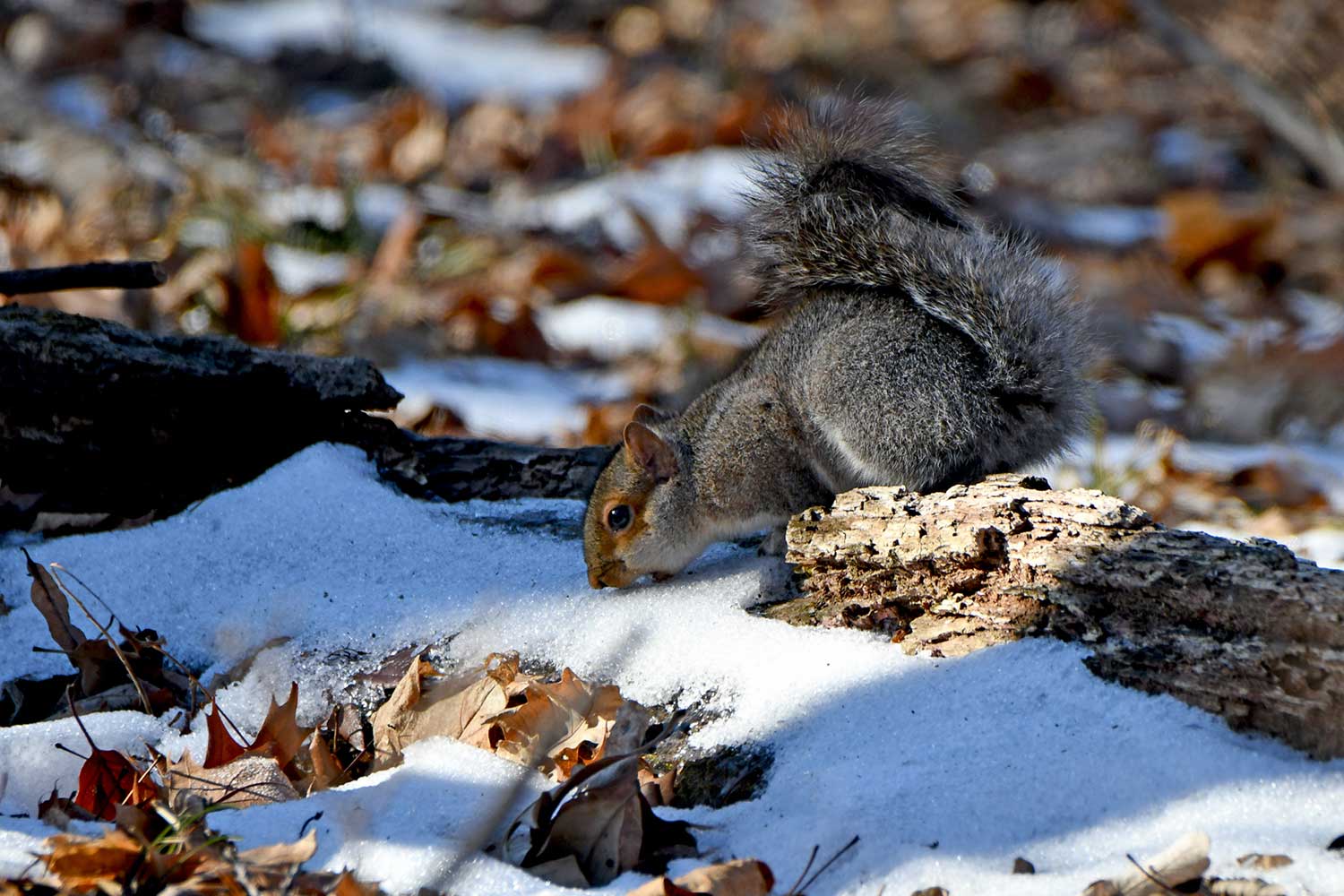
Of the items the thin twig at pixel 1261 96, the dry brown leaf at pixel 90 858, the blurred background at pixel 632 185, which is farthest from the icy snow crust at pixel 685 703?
the thin twig at pixel 1261 96

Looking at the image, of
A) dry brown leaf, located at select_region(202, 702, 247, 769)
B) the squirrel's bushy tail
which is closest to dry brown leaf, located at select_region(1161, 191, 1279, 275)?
the squirrel's bushy tail

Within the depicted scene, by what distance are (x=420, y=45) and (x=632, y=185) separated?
2.71 metres

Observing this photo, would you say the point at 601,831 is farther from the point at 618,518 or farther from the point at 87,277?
the point at 87,277

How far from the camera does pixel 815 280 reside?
10.4ft

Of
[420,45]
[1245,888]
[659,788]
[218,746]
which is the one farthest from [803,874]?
[420,45]

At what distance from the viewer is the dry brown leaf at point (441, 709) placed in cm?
250

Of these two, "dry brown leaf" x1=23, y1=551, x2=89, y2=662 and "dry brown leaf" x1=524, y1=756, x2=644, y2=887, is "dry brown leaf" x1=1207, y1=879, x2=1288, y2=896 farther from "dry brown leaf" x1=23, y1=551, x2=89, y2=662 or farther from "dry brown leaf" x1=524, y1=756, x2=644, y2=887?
"dry brown leaf" x1=23, y1=551, x2=89, y2=662

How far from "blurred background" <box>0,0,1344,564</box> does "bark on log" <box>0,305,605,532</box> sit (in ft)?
2.93

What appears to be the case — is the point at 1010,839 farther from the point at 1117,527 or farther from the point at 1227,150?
the point at 1227,150

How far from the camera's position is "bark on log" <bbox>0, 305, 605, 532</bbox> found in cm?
325

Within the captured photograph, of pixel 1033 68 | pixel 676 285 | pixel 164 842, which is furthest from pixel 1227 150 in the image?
pixel 164 842

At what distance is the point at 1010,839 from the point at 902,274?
4.31 feet

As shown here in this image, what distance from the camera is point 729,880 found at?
1.95 m

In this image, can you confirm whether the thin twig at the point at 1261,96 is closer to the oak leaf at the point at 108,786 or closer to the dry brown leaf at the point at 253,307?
the dry brown leaf at the point at 253,307
